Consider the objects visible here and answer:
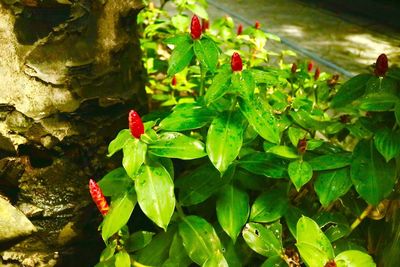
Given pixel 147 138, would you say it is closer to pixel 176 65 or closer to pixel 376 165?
pixel 176 65

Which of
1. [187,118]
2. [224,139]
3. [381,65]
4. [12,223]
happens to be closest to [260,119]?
[224,139]

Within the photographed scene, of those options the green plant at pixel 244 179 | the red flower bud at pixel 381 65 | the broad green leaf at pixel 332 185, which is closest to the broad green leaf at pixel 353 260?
the green plant at pixel 244 179

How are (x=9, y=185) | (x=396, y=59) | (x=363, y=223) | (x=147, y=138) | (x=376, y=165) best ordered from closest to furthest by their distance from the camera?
(x=147, y=138) < (x=376, y=165) < (x=9, y=185) < (x=363, y=223) < (x=396, y=59)

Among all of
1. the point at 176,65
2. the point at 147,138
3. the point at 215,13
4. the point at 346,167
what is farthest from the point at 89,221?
the point at 215,13

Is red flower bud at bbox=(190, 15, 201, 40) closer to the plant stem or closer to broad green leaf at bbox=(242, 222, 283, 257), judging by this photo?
broad green leaf at bbox=(242, 222, 283, 257)

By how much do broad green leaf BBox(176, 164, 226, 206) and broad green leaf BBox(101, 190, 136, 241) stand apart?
8.5 inches

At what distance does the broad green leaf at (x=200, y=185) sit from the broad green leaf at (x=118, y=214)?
0.22m

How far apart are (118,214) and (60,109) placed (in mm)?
460

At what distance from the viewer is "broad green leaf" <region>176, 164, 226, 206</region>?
1.26 m

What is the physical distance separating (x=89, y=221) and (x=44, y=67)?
0.61 meters

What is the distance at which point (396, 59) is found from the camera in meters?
3.31

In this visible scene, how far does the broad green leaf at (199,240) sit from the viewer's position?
115 centimetres

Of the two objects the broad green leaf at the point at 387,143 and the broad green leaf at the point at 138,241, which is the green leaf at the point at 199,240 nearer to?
the broad green leaf at the point at 138,241

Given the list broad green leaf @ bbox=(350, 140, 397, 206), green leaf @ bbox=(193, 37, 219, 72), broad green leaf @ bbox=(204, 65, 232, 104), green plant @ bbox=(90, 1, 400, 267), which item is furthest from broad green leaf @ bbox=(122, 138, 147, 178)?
broad green leaf @ bbox=(350, 140, 397, 206)
